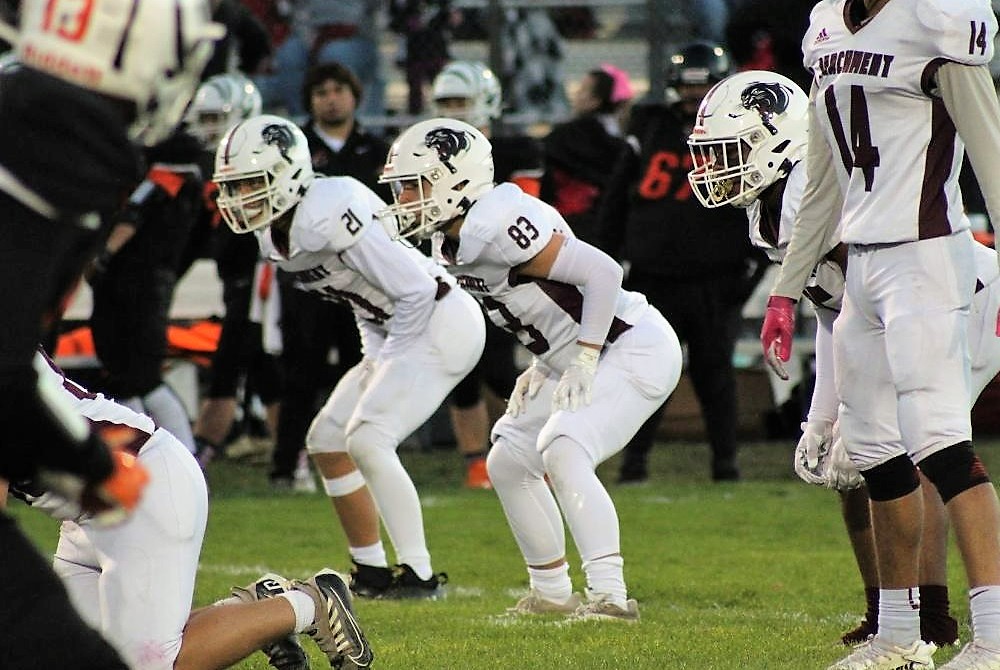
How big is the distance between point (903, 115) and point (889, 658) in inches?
49.9

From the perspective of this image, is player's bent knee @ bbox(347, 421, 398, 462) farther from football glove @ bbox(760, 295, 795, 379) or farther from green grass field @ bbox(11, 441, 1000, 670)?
football glove @ bbox(760, 295, 795, 379)

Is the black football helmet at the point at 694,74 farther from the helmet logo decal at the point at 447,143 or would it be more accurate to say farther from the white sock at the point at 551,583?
the white sock at the point at 551,583

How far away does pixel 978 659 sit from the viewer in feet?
12.4

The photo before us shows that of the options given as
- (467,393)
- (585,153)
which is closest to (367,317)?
(467,393)

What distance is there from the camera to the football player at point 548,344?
5109 millimetres

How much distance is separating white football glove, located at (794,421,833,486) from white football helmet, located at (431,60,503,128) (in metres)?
4.48

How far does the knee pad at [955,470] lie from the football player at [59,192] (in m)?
1.94

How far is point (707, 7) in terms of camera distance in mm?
10758

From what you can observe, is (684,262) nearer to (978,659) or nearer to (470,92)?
(470,92)

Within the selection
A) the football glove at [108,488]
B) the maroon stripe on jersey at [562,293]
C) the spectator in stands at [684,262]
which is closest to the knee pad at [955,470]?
the maroon stripe on jersey at [562,293]

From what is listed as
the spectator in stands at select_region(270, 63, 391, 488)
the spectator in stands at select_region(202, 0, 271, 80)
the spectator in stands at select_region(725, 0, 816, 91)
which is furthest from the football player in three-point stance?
the spectator in stands at select_region(725, 0, 816, 91)

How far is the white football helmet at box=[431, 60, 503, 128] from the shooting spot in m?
8.84

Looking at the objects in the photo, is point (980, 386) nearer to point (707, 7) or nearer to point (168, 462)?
point (168, 462)

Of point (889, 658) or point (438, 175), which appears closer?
point (889, 658)
